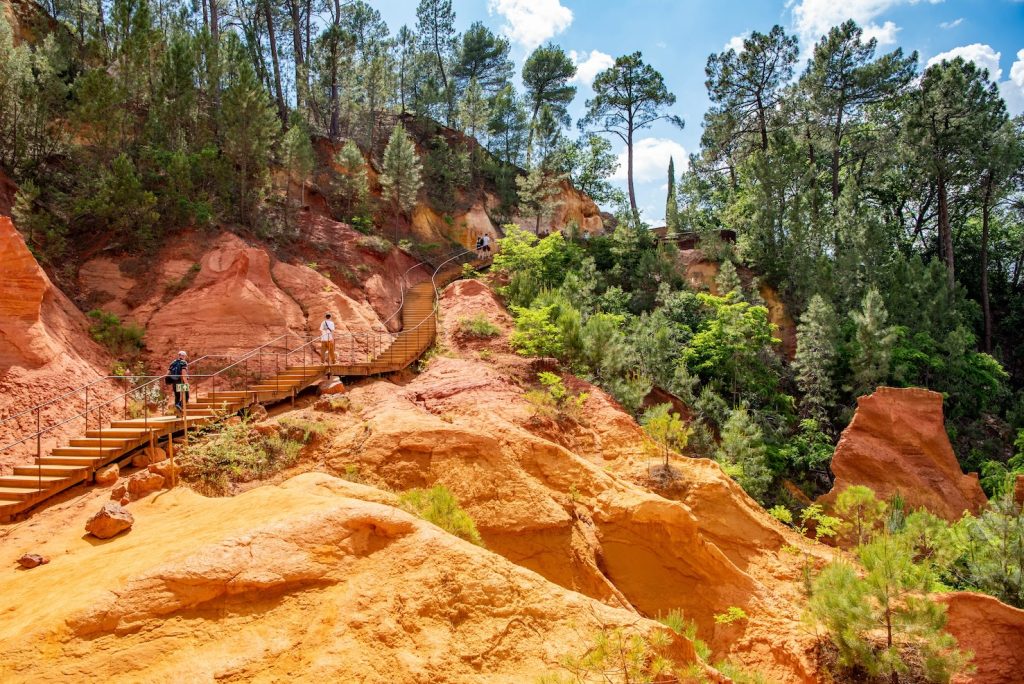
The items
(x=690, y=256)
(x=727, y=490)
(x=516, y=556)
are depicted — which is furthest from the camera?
(x=690, y=256)

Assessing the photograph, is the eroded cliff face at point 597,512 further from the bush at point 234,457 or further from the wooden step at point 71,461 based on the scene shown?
the wooden step at point 71,461

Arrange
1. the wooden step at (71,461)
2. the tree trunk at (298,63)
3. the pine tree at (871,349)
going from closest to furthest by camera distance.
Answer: the wooden step at (71,461)
the pine tree at (871,349)
the tree trunk at (298,63)

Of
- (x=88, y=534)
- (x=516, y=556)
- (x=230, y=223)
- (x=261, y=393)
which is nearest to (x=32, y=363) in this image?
(x=261, y=393)

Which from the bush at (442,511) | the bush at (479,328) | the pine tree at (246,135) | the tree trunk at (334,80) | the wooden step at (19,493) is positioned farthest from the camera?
the tree trunk at (334,80)

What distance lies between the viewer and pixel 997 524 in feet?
43.7

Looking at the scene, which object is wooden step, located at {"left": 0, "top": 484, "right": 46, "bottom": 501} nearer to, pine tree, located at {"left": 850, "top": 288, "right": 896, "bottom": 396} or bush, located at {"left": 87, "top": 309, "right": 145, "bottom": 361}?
bush, located at {"left": 87, "top": 309, "right": 145, "bottom": 361}

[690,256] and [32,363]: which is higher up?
[690,256]

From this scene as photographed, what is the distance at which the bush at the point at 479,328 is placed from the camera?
20781 mm

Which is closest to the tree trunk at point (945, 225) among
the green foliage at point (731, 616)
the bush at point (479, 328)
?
the bush at point (479, 328)

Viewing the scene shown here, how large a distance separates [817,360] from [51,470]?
83.7 ft

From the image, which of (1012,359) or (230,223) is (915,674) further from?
(1012,359)

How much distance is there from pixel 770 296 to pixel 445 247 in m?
19.1

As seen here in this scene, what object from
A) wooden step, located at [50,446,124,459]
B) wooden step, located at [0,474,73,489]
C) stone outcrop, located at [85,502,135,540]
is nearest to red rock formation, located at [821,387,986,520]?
stone outcrop, located at [85,502,135,540]

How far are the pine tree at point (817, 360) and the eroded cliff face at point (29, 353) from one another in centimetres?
2458
